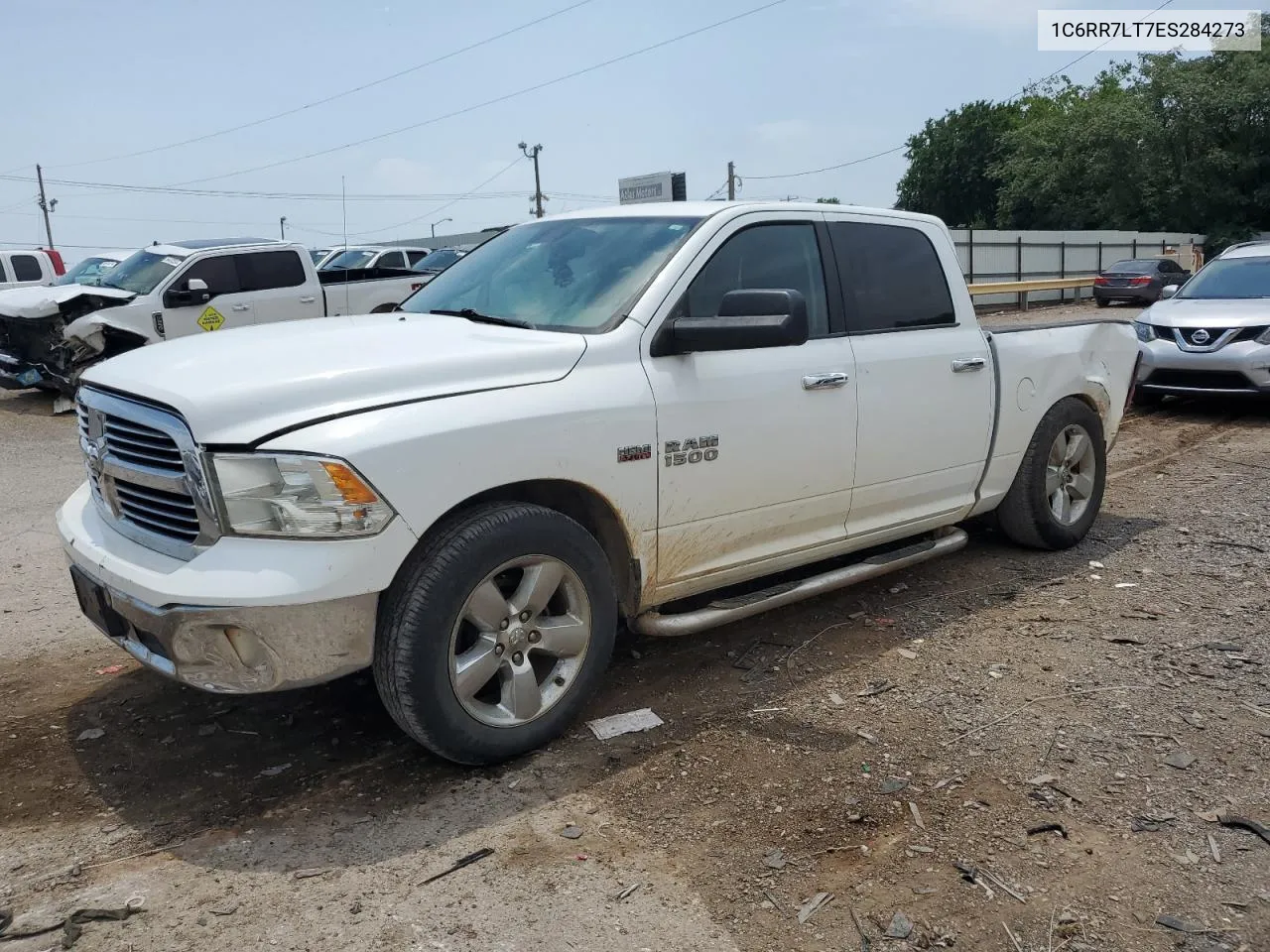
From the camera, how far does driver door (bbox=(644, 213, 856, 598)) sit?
3904 mm

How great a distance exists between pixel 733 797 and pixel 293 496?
5.49 feet

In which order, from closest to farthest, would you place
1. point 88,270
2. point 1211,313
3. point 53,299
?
1. point 1211,313
2. point 53,299
3. point 88,270

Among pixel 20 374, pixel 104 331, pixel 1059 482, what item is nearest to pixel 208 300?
pixel 104 331

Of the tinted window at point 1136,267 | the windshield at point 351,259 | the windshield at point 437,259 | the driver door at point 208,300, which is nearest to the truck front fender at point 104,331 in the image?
the driver door at point 208,300

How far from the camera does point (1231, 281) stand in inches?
432

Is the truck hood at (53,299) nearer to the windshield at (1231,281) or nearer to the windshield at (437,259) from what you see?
the windshield at (437,259)

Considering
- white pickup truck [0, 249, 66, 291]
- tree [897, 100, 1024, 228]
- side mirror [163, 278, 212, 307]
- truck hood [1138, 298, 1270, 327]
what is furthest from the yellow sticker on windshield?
tree [897, 100, 1024, 228]

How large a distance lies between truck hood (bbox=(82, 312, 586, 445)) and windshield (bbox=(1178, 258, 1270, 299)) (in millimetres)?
9537

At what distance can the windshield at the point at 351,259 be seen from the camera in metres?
19.7

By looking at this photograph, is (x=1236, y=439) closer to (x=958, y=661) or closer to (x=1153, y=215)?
(x=958, y=661)

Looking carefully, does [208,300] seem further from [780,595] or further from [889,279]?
[780,595]

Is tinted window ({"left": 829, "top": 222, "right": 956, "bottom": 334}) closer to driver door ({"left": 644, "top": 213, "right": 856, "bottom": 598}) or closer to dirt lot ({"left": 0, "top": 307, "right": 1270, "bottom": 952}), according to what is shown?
driver door ({"left": 644, "top": 213, "right": 856, "bottom": 598})

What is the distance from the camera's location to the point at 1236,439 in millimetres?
9211

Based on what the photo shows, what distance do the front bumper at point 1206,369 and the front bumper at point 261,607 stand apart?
8551 mm
